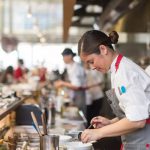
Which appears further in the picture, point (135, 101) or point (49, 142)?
point (49, 142)

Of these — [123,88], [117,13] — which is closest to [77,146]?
[123,88]

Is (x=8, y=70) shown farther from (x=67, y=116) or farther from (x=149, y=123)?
(x=149, y=123)

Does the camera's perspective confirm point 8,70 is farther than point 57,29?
No

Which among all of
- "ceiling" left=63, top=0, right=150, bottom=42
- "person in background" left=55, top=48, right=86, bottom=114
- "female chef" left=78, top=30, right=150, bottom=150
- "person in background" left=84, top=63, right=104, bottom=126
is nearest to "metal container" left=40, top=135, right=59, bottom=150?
"female chef" left=78, top=30, right=150, bottom=150

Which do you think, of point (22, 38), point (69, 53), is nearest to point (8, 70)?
point (69, 53)

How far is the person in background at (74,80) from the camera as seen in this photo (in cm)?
671

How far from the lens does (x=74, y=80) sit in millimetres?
7152

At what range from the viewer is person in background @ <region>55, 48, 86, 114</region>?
6.71 meters

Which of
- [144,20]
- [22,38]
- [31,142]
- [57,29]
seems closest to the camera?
[31,142]

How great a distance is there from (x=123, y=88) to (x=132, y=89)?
0.20ft

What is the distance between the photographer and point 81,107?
7590mm

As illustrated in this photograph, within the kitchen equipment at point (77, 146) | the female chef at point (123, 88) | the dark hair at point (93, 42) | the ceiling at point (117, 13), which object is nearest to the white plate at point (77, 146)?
the kitchen equipment at point (77, 146)

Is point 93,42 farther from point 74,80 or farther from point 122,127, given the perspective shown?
point 74,80

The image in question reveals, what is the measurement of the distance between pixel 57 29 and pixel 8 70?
967 centimetres
